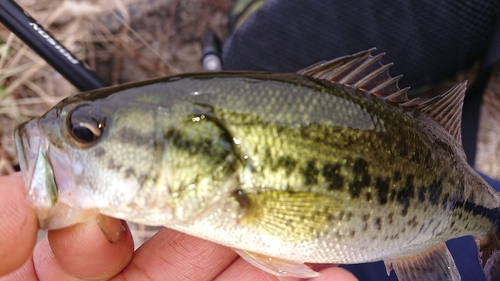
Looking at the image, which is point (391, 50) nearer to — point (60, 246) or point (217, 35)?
point (217, 35)

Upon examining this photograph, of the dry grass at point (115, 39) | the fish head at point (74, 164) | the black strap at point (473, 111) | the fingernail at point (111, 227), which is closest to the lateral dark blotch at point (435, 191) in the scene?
the fish head at point (74, 164)

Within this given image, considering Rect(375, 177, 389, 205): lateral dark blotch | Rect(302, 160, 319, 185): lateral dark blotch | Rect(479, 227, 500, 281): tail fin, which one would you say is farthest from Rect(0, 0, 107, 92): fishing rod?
Rect(479, 227, 500, 281): tail fin

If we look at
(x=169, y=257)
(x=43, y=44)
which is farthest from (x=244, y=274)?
(x=43, y=44)

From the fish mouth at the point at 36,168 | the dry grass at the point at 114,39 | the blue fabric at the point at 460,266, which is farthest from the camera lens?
the dry grass at the point at 114,39

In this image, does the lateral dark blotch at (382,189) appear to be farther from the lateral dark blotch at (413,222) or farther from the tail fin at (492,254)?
the tail fin at (492,254)

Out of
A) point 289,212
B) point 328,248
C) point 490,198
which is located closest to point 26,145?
point 289,212

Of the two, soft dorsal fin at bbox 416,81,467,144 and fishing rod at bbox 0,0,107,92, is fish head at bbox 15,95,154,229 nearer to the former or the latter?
soft dorsal fin at bbox 416,81,467,144

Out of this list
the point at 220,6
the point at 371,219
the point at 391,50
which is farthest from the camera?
the point at 220,6
